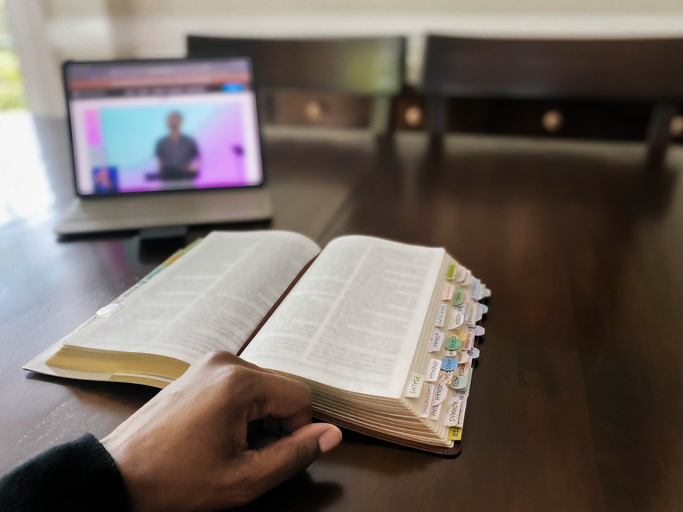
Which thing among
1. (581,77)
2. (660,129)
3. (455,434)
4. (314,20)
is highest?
(314,20)

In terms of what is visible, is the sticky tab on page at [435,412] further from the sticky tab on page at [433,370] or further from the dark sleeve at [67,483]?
the dark sleeve at [67,483]

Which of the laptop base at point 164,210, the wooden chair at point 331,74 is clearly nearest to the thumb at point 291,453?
the laptop base at point 164,210

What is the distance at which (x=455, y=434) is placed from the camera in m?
0.46

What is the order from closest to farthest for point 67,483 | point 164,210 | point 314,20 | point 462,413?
point 67,483, point 462,413, point 164,210, point 314,20

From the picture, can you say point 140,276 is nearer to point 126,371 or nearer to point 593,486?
point 126,371

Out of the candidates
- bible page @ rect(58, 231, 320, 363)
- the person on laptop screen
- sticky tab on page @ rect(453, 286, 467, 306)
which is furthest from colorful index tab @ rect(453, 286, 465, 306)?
the person on laptop screen

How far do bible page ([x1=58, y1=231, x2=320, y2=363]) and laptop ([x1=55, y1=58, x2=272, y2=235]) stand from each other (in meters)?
0.16

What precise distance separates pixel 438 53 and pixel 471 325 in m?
1.04

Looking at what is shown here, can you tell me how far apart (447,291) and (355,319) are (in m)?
0.13

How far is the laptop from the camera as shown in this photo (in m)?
0.90

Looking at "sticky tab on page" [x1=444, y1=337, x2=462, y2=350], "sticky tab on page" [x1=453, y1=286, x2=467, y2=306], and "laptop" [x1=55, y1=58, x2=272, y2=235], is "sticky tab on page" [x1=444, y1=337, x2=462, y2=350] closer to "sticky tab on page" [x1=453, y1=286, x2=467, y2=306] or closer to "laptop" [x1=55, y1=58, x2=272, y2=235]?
"sticky tab on page" [x1=453, y1=286, x2=467, y2=306]

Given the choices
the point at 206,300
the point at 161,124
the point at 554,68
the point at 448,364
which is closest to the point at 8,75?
the point at 161,124

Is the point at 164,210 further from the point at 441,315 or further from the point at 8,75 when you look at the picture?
the point at 8,75

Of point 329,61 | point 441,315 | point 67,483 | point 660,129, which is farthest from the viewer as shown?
point 329,61
